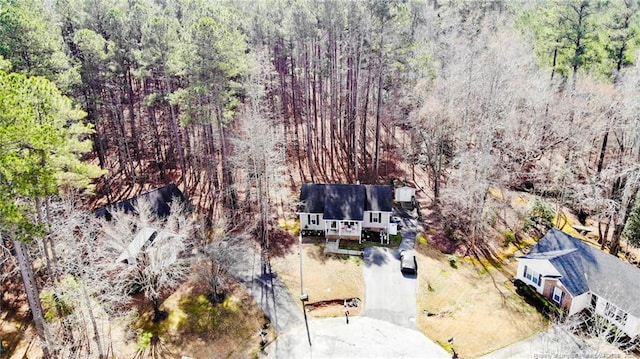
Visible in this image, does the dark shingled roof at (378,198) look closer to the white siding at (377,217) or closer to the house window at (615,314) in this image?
the white siding at (377,217)

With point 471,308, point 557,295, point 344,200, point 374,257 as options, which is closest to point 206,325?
point 374,257

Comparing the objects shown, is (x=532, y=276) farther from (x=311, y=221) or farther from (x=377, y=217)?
(x=311, y=221)

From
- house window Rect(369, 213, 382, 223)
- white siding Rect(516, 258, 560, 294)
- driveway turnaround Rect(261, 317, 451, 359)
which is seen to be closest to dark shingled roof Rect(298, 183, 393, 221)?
house window Rect(369, 213, 382, 223)

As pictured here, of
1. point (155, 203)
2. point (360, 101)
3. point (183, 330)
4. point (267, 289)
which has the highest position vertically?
point (360, 101)

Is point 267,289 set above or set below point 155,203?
below

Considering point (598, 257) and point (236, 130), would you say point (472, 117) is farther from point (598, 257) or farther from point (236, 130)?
point (236, 130)

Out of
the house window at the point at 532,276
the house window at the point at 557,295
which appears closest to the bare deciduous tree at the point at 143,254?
the house window at the point at 532,276

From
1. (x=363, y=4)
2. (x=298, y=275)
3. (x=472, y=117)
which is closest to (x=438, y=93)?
(x=472, y=117)
